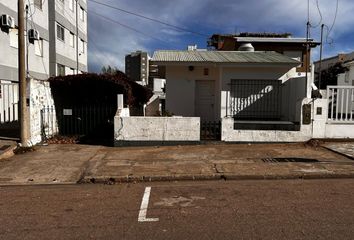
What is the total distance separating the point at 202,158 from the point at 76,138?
6150mm

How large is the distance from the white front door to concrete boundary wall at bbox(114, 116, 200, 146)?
15.2 ft

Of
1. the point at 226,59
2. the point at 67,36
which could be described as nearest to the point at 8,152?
the point at 226,59

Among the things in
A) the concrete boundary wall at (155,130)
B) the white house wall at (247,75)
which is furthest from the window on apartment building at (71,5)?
the concrete boundary wall at (155,130)

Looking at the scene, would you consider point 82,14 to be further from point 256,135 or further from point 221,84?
point 256,135

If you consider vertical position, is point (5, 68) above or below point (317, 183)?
above

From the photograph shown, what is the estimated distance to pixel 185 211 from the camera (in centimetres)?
580

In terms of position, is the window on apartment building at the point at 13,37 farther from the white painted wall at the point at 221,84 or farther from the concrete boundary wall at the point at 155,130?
the concrete boundary wall at the point at 155,130

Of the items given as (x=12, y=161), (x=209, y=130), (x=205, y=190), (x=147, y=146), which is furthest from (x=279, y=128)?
(x=12, y=161)

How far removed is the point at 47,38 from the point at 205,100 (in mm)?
14340

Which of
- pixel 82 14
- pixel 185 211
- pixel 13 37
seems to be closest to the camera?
pixel 185 211

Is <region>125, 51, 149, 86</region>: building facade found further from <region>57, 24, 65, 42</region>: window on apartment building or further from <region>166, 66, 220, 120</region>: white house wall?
<region>166, 66, 220, 120</region>: white house wall

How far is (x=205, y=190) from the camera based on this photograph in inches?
283

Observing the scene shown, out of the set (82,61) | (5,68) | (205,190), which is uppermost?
(82,61)

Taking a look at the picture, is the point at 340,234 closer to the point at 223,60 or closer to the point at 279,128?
the point at 279,128
